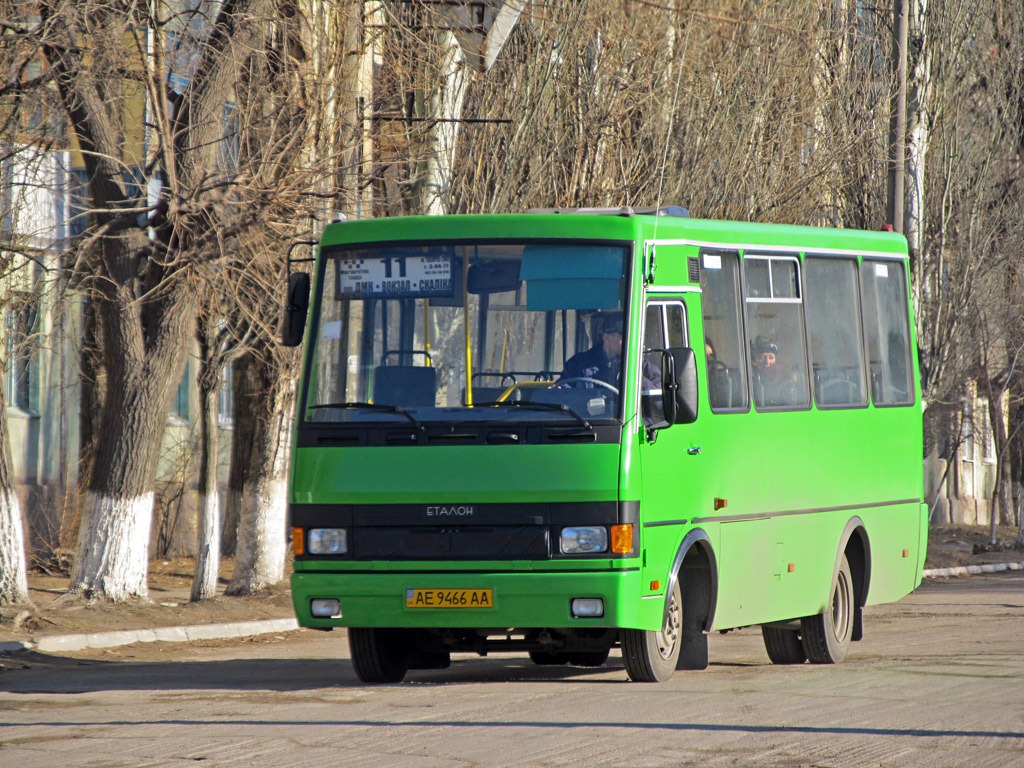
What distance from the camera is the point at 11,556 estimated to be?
1477 cm

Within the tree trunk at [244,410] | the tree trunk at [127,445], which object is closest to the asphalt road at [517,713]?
the tree trunk at [127,445]

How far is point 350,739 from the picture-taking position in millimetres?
7996

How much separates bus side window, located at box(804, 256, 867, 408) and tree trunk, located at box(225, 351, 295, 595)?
7498 mm

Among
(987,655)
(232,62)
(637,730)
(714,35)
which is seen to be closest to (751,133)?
(714,35)

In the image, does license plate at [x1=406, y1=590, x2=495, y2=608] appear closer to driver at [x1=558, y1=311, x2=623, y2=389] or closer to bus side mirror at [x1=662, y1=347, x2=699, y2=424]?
driver at [x1=558, y1=311, x2=623, y2=389]

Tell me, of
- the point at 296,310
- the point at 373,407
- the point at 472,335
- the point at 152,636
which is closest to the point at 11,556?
the point at 152,636

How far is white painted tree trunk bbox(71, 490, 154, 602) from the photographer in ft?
50.8

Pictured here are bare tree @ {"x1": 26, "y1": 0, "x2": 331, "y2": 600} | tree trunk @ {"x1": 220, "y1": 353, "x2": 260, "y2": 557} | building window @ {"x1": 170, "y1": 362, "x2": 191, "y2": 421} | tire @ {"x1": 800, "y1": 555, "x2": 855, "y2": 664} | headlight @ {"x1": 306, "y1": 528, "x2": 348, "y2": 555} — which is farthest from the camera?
building window @ {"x1": 170, "y1": 362, "x2": 191, "y2": 421}

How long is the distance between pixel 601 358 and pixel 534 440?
26.3 inches

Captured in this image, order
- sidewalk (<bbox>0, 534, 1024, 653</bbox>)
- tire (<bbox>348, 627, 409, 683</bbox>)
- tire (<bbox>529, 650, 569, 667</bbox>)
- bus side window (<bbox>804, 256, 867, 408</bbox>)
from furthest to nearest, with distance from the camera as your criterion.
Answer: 1. sidewalk (<bbox>0, 534, 1024, 653</bbox>)
2. bus side window (<bbox>804, 256, 867, 408</bbox>)
3. tire (<bbox>529, 650, 569, 667</bbox>)
4. tire (<bbox>348, 627, 409, 683</bbox>)

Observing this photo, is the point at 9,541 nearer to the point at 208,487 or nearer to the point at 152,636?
the point at 152,636

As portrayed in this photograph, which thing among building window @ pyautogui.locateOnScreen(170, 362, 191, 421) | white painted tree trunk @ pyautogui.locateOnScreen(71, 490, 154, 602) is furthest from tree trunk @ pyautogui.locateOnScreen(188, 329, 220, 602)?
building window @ pyautogui.locateOnScreen(170, 362, 191, 421)

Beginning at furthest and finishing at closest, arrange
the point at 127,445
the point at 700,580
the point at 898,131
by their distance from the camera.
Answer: the point at 898,131 < the point at 127,445 < the point at 700,580

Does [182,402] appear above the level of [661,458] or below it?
above
